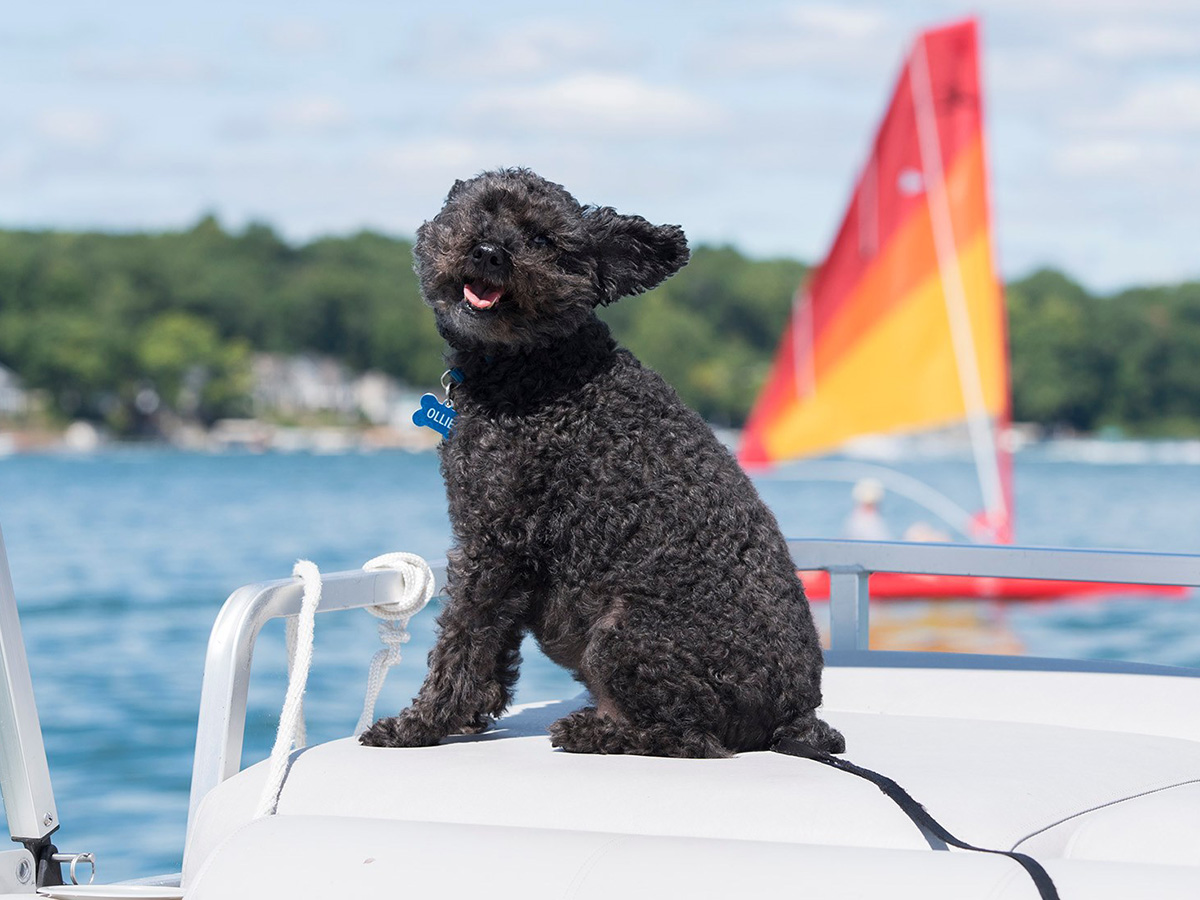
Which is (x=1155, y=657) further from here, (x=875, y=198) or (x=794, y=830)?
(x=794, y=830)

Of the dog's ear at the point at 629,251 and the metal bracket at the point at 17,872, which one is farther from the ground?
the dog's ear at the point at 629,251

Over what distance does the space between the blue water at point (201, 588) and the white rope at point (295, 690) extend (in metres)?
0.27

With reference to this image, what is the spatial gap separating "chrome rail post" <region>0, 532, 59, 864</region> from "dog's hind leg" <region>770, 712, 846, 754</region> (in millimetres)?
1146

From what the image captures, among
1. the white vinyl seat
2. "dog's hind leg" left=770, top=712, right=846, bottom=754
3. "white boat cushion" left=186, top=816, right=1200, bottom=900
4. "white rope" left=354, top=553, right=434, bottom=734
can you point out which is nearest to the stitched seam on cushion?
the white vinyl seat

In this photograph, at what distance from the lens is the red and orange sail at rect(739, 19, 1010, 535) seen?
1409cm

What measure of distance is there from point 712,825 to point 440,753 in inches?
21.7

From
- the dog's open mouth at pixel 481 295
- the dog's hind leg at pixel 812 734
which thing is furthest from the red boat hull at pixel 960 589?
the dog's open mouth at pixel 481 295

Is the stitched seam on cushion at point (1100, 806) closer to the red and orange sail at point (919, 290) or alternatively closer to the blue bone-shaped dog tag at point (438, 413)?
the blue bone-shaped dog tag at point (438, 413)

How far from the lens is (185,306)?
219 feet

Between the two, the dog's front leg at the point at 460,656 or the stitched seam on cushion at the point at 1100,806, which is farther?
the dog's front leg at the point at 460,656

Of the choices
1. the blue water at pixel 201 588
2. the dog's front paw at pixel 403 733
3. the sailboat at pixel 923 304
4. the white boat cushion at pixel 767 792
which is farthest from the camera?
the sailboat at pixel 923 304

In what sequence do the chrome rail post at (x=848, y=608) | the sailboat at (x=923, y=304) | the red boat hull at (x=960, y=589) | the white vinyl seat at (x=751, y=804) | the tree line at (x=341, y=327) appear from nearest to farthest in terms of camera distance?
the white vinyl seat at (x=751, y=804) → the chrome rail post at (x=848, y=608) → the sailboat at (x=923, y=304) → the red boat hull at (x=960, y=589) → the tree line at (x=341, y=327)

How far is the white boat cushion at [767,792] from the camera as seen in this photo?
1983 mm

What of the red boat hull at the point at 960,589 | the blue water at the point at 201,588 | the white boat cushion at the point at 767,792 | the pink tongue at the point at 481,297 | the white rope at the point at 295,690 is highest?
the pink tongue at the point at 481,297
